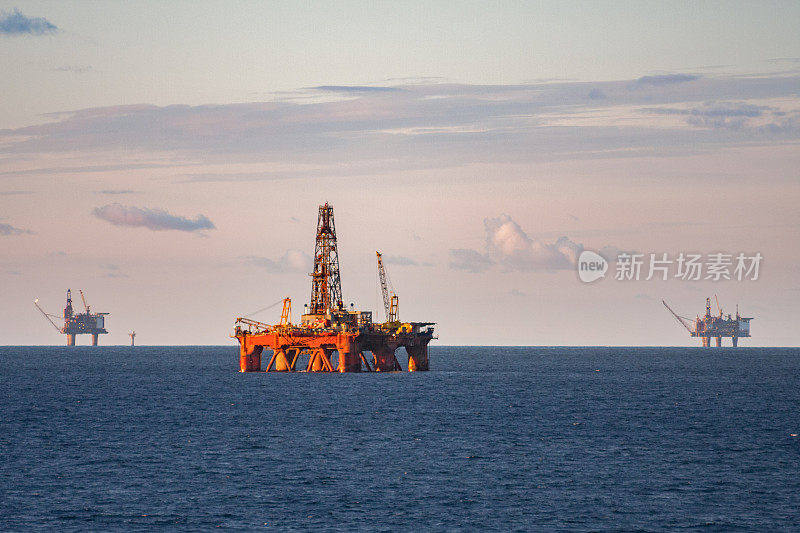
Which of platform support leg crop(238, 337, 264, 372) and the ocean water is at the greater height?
platform support leg crop(238, 337, 264, 372)

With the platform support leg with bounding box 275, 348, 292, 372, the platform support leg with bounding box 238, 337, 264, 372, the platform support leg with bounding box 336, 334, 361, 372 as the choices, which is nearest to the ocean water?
the platform support leg with bounding box 336, 334, 361, 372

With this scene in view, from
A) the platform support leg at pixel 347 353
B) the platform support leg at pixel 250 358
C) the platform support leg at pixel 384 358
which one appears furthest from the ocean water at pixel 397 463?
the platform support leg at pixel 250 358

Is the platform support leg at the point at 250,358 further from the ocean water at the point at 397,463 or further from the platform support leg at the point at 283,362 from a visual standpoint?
the ocean water at the point at 397,463

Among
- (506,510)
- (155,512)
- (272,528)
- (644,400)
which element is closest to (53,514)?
(155,512)

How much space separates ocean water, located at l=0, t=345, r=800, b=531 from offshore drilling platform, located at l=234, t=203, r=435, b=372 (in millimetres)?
32643

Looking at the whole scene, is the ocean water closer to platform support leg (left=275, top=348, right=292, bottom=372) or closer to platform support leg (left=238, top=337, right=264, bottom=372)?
platform support leg (left=275, top=348, right=292, bottom=372)

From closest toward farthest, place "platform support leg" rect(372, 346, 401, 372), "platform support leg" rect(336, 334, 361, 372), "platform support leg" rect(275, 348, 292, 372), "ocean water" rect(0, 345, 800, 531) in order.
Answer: "ocean water" rect(0, 345, 800, 531)
"platform support leg" rect(336, 334, 361, 372)
"platform support leg" rect(372, 346, 401, 372)
"platform support leg" rect(275, 348, 292, 372)

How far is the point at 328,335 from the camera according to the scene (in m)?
173

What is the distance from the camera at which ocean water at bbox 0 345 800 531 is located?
189 feet

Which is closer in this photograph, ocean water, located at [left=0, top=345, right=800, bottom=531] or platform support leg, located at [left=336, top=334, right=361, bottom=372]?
ocean water, located at [left=0, top=345, right=800, bottom=531]

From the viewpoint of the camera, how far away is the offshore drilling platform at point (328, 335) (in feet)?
568

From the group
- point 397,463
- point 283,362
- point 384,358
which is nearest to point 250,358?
point 283,362

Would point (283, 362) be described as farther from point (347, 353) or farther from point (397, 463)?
point (397, 463)

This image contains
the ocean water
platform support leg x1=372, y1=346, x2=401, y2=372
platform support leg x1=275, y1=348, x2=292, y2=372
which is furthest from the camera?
platform support leg x1=275, y1=348, x2=292, y2=372
